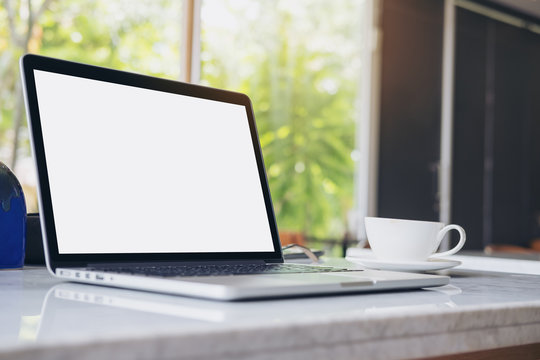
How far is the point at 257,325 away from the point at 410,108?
5.82m

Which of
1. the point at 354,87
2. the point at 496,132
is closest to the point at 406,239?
the point at 354,87

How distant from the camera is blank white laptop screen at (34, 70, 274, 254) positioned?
0.81m

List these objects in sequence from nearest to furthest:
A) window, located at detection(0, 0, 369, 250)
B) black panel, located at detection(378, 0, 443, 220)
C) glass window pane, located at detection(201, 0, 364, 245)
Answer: window, located at detection(0, 0, 369, 250), glass window pane, located at detection(201, 0, 364, 245), black panel, located at detection(378, 0, 443, 220)

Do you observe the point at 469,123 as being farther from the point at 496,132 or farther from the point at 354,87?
the point at 354,87

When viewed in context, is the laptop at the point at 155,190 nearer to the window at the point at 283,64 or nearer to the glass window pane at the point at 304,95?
the window at the point at 283,64

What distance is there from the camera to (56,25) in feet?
14.2

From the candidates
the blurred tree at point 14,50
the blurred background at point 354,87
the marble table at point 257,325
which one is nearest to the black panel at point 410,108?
the blurred background at point 354,87

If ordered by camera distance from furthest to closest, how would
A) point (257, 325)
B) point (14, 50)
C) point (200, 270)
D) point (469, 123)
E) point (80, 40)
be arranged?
point (469, 123) < point (80, 40) < point (14, 50) < point (200, 270) < point (257, 325)

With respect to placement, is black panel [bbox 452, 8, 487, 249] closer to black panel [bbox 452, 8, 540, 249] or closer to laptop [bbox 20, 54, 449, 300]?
black panel [bbox 452, 8, 540, 249]

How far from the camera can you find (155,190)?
0.90 meters

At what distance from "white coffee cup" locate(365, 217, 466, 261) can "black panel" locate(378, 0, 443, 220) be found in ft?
16.2

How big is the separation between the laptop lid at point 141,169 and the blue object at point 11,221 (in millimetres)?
183

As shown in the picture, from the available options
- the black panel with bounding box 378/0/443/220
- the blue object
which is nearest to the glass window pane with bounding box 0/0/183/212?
the black panel with bounding box 378/0/443/220

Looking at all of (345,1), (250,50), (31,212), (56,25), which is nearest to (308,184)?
(250,50)
